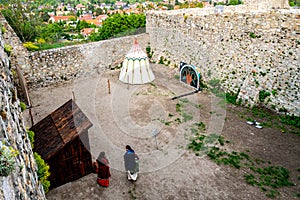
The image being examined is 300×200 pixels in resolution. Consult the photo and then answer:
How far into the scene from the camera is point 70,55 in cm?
1298

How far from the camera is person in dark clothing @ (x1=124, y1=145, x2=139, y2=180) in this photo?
20.6 feet

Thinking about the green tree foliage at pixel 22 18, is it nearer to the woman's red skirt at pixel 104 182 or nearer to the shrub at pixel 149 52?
the shrub at pixel 149 52

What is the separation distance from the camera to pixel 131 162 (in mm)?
6270

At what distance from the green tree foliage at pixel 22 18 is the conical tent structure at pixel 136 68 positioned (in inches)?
258

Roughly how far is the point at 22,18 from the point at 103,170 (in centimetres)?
1204

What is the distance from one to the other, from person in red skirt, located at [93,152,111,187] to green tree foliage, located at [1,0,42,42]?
11.2 metres

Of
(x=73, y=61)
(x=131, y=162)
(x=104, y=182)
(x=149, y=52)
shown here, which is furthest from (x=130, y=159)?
(x=149, y=52)

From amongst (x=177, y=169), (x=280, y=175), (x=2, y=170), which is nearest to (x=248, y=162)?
(x=280, y=175)

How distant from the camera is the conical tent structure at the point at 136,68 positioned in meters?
12.2

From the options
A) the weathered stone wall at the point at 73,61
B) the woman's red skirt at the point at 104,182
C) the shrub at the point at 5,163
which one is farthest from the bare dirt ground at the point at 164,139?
the shrub at the point at 5,163

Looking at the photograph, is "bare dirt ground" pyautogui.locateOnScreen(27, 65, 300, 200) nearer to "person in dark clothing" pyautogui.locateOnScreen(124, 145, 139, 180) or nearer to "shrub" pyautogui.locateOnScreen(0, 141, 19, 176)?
"person in dark clothing" pyautogui.locateOnScreen(124, 145, 139, 180)

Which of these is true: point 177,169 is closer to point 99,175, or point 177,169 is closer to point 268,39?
point 99,175

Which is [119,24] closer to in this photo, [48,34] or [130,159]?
[48,34]

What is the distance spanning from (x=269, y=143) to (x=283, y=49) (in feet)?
11.9
